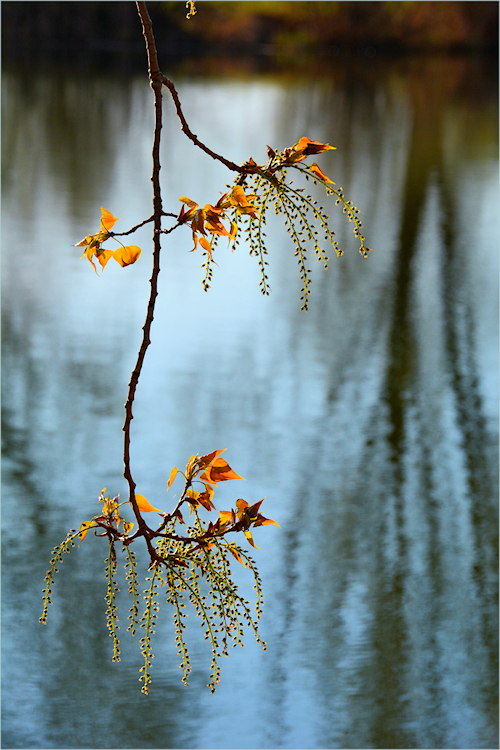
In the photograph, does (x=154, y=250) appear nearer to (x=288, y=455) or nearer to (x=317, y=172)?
(x=317, y=172)

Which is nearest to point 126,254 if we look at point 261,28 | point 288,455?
point 288,455

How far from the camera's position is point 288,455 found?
1.96 m

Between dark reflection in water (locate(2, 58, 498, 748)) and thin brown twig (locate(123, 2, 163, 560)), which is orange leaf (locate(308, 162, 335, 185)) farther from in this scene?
dark reflection in water (locate(2, 58, 498, 748))

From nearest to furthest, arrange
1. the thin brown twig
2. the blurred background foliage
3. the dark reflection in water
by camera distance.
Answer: the thin brown twig → the dark reflection in water → the blurred background foliage

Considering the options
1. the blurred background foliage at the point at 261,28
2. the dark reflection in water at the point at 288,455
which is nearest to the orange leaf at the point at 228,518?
the dark reflection in water at the point at 288,455

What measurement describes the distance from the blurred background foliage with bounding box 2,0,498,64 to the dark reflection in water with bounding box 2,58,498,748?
491 cm

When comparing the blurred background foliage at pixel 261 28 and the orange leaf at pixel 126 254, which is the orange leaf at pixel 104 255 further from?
the blurred background foliage at pixel 261 28

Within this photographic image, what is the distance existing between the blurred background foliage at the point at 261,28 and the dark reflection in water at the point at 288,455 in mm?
4907

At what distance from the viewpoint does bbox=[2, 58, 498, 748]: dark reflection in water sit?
1.31m

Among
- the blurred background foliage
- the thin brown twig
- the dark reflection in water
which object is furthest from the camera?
the blurred background foliage

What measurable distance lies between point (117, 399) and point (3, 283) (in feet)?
3.28

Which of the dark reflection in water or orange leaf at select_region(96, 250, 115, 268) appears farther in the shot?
the dark reflection in water

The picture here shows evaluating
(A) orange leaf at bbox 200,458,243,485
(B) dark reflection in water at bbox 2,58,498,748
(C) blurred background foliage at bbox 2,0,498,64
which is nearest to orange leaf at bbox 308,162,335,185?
(A) orange leaf at bbox 200,458,243,485

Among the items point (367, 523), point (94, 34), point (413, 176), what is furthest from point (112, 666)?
point (94, 34)
